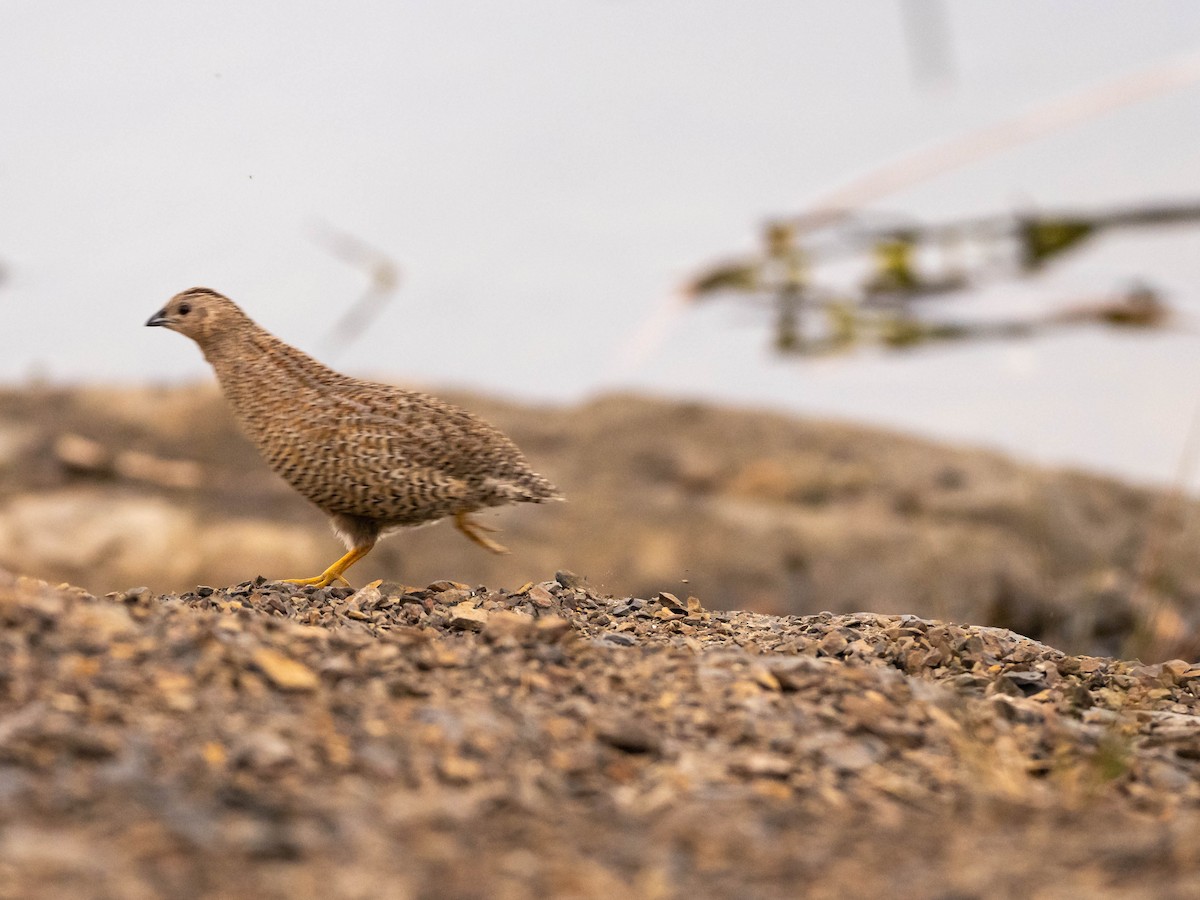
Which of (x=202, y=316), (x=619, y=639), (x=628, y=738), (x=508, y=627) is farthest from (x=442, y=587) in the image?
(x=202, y=316)

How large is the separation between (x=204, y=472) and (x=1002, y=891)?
15.0m

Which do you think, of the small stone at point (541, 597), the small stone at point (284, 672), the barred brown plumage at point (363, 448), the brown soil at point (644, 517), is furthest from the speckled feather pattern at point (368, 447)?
the brown soil at point (644, 517)

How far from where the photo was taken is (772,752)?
4.25 m

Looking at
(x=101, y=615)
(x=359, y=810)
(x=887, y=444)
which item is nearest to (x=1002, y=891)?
(x=359, y=810)

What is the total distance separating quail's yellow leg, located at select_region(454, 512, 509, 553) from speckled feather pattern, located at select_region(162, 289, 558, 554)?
8 cm

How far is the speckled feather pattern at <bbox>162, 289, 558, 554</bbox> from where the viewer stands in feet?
20.4

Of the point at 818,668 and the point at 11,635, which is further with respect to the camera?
the point at 818,668

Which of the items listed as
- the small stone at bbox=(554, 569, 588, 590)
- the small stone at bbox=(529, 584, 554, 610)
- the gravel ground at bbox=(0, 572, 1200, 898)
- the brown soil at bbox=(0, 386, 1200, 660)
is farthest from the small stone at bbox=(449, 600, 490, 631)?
the brown soil at bbox=(0, 386, 1200, 660)

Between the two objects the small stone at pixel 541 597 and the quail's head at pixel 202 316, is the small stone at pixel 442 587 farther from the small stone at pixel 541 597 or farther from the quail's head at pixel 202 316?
the quail's head at pixel 202 316

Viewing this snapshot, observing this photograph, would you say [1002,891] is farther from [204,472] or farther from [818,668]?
[204,472]

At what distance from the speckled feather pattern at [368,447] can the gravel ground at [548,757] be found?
2.20 feet

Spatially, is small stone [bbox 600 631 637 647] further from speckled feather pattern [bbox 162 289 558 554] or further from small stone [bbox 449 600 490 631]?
speckled feather pattern [bbox 162 289 558 554]

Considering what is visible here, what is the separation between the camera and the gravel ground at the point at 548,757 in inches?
125

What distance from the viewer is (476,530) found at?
662cm
